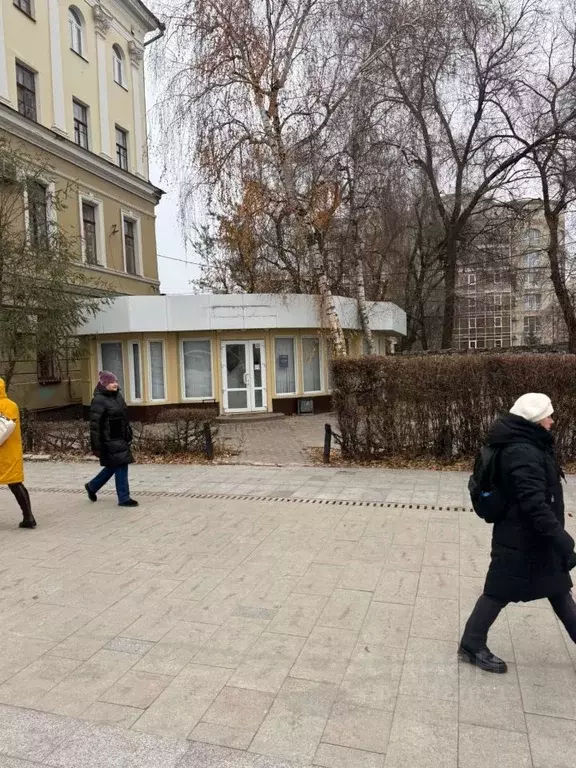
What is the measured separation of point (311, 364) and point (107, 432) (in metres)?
11.6

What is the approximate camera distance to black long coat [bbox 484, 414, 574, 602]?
9.46 ft

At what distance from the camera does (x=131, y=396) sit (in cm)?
1719

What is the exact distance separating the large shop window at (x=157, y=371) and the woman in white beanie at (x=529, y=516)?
14.9 m

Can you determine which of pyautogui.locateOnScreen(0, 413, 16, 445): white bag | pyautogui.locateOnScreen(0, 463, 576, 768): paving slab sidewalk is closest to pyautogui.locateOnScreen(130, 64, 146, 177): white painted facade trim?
pyautogui.locateOnScreen(0, 413, 16, 445): white bag

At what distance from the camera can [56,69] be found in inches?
798

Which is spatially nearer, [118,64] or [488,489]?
[488,489]

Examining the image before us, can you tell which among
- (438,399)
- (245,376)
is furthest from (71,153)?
(438,399)

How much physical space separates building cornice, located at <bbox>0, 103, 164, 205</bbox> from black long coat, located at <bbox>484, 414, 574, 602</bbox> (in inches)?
751

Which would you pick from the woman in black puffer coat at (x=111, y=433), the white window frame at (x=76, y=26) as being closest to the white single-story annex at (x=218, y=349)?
the woman in black puffer coat at (x=111, y=433)

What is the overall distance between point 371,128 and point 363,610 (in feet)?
48.0

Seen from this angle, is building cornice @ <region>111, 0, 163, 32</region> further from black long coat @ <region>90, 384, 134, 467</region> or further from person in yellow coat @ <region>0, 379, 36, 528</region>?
person in yellow coat @ <region>0, 379, 36, 528</region>

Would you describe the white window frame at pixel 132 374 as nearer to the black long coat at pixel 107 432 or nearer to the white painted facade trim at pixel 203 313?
the white painted facade trim at pixel 203 313

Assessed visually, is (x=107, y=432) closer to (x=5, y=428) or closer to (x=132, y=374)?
(x=5, y=428)

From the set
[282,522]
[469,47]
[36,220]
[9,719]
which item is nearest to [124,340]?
[36,220]
